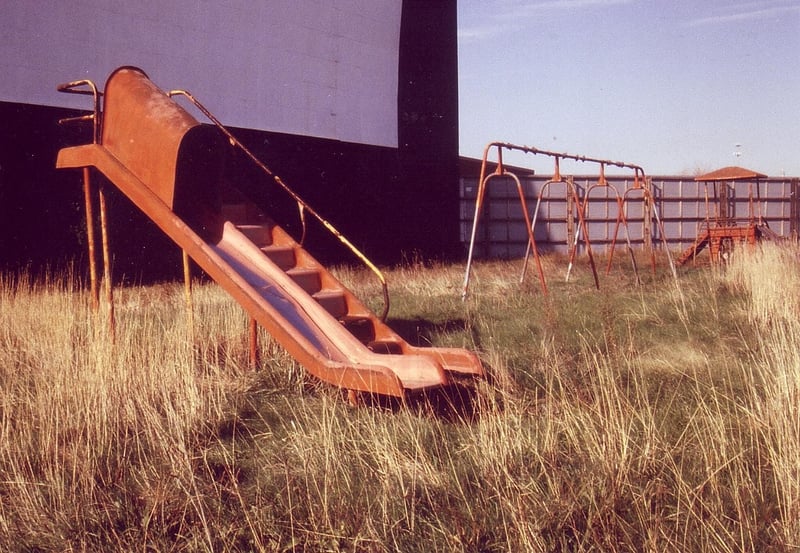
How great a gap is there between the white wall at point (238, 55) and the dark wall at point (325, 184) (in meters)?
0.35

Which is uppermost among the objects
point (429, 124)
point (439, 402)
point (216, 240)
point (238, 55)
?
point (238, 55)

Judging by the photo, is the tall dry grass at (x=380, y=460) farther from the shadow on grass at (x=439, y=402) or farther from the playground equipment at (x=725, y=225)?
the playground equipment at (x=725, y=225)

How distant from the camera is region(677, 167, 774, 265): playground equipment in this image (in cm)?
1400

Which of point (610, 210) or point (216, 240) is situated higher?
point (610, 210)

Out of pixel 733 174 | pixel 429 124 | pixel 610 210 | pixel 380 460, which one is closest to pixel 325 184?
pixel 429 124

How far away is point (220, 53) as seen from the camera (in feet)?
35.5

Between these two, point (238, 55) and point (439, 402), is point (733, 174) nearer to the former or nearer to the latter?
point (238, 55)

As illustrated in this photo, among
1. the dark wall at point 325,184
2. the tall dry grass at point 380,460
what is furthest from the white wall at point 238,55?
the tall dry grass at point 380,460

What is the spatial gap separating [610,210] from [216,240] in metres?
13.7

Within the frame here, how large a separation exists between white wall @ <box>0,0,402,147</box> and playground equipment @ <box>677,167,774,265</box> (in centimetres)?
646

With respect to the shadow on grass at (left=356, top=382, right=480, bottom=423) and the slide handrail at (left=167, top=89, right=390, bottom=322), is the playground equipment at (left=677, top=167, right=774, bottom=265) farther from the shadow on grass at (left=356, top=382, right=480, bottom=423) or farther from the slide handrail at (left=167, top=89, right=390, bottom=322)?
the shadow on grass at (left=356, top=382, right=480, bottom=423)

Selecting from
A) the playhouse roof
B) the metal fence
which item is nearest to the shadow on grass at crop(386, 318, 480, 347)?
the metal fence

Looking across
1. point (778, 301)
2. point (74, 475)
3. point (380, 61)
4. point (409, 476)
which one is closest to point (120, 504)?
point (74, 475)

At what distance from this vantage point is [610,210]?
682 inches
